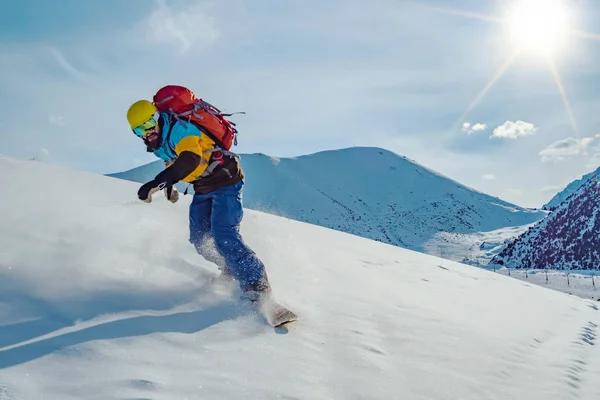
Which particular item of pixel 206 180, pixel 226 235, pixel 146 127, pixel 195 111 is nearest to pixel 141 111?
pixel 146 127

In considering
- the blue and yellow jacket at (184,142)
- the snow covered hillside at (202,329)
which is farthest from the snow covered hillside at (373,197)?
the blue and yellow jacket at (184,142)

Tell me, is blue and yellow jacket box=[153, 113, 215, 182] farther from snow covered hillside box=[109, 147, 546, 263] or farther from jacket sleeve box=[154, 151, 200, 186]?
snow covered hillside box=[109, 147, 546, 263]

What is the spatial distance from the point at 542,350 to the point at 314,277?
209 cm

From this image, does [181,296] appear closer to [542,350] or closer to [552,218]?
[542,350]

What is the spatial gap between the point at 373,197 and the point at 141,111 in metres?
130

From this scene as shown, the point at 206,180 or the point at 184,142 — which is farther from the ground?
the point at 184,142

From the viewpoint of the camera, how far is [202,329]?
2719mm

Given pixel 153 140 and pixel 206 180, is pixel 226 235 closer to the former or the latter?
pixel 206 180

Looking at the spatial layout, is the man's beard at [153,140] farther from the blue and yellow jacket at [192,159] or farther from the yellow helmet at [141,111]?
the yellow helmet at [141,111]

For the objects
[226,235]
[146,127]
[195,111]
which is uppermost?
[195,111]

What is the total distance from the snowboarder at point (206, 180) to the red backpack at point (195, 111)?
3 centimetres

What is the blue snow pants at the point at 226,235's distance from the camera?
338cm

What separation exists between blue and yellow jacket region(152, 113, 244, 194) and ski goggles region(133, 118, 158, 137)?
0.17 ft

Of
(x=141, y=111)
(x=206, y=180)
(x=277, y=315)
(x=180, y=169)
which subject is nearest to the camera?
(x=277, y=315)
